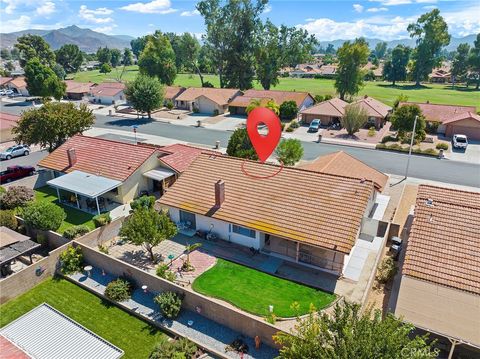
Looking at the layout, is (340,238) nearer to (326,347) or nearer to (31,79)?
(326,347)

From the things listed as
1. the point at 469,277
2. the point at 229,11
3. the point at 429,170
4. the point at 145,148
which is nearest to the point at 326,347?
the point at 469,277

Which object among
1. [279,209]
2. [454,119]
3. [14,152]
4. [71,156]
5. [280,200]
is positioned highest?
[454,119]

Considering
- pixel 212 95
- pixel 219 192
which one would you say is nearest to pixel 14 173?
pixel 219 192

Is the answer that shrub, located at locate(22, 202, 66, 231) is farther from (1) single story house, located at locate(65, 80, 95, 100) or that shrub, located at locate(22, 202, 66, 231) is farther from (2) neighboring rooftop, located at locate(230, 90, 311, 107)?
(1) single story house, located at locate(65, 80, 95, 100)

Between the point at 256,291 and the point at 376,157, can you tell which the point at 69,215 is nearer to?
the point at 256,291

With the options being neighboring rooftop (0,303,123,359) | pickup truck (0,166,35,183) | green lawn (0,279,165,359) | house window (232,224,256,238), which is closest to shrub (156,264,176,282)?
green lawn (0,279,165,359)

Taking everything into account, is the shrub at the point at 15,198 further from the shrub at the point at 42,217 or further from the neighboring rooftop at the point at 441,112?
the neighboring rooftop at the point at 441,112
